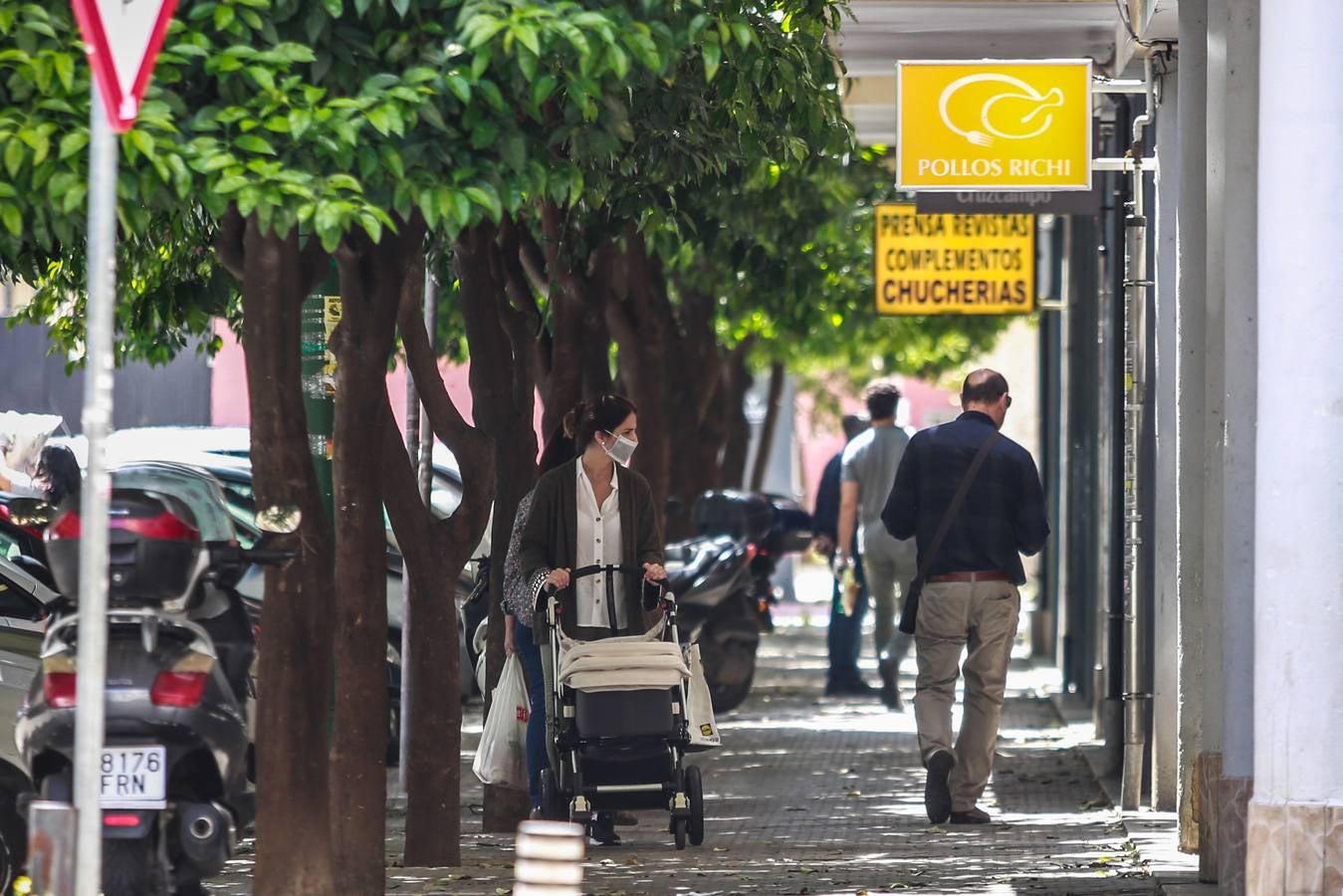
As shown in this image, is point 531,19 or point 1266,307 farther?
point 1266,307

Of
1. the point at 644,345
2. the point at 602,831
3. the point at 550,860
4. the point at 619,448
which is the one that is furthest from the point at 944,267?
the point at 550,860

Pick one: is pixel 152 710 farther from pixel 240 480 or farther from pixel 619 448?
pixel 240 480

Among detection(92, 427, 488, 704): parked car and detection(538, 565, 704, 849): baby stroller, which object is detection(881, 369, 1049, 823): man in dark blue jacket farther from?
detection(92, 427, 488, 704): parked car

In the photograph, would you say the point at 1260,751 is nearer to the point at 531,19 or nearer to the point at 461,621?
the point at 531,19

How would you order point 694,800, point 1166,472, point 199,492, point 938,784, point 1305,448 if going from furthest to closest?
point 199,492 → point 938,784 → point 1166,472 → point 694,800 → point 1305,448

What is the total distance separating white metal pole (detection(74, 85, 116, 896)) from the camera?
543cm

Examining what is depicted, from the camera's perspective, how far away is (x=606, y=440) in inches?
391

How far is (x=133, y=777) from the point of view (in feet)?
22.1

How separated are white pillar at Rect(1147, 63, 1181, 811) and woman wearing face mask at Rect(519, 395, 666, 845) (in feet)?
8.17

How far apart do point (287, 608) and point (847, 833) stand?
4.06 metres

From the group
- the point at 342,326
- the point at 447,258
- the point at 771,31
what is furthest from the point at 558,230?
the point at 342,326

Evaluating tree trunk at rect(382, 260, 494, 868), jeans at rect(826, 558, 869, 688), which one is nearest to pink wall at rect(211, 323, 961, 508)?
tree trunk at rect(382, 260, 494, 868)

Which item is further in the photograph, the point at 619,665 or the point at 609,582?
the point at 609,582

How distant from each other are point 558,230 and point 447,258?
0.88 metres
